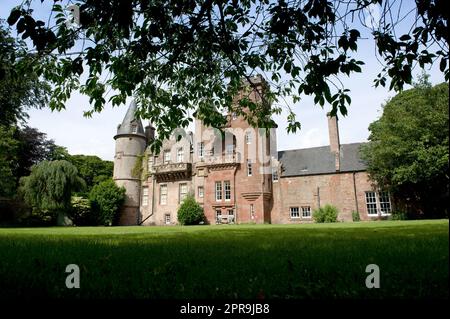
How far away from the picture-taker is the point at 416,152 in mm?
27484

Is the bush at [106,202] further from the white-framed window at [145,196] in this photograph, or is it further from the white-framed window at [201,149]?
the white-framed window at [201,149]

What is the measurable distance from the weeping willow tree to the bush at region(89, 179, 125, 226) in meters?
4.52

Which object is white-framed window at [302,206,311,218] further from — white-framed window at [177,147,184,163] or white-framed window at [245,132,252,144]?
white-framed window at [177,147,184,163]

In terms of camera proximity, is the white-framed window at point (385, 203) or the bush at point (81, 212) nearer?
the white-framed window at point (385, 203)

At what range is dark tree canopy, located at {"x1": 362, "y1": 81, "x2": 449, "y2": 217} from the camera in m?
27.3

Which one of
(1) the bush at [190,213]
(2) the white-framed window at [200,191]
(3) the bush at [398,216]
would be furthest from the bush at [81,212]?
(3) the bush at [398,216]

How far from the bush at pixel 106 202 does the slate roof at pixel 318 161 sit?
20442 mm

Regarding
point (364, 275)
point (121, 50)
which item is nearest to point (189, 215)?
point (121, 50)

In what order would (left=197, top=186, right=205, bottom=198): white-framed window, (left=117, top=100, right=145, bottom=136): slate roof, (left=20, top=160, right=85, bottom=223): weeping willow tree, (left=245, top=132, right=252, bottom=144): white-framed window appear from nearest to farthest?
(left=20, top=160, right=85, bottom=223): weeping willow tree < (left=245, top=132, right=252, bottom=144): white-framed window < (left=197, top=186, right=205, bottom=198): white-framed window < (left=117, top=100, right=145, bottom=136): slate roof

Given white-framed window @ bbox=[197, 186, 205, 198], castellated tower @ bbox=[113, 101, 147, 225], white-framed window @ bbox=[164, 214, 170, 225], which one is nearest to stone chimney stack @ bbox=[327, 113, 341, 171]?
white-framed window @ bbox=[197, 186, 205, 198]

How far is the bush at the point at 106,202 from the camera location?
4038cm

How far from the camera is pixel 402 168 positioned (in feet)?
93.9

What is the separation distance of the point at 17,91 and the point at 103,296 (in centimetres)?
2593
